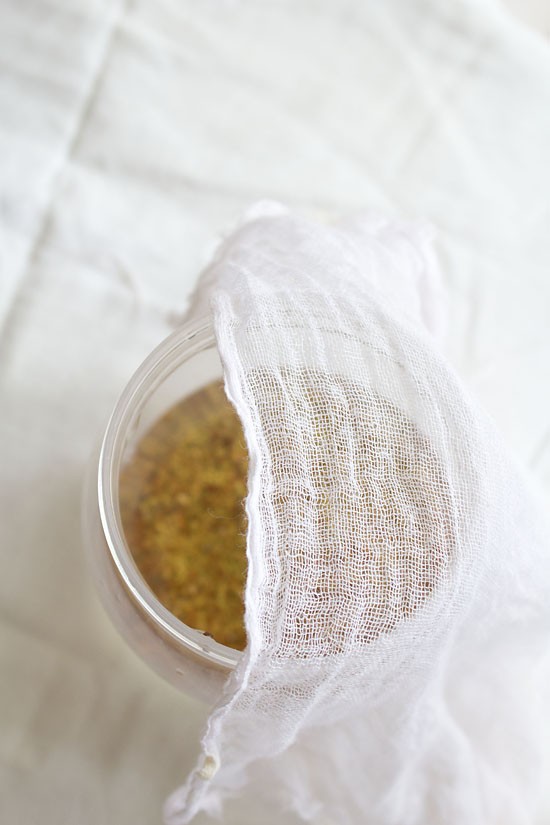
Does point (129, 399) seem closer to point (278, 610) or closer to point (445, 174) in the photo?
point (278, 610)

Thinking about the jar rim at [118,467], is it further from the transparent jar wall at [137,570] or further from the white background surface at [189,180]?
the white background surface at [189,180]

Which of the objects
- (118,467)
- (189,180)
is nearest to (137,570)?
(118,467)

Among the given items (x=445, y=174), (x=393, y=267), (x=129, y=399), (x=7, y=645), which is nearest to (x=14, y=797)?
(x=7, y=645)

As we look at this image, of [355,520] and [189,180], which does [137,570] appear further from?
[189,180]

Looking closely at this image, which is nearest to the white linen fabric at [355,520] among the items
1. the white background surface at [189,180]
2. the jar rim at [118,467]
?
the jar rim at [118,467]

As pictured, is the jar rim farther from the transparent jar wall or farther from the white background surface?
the white background surface

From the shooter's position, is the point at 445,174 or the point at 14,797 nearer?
the point at 14,797
